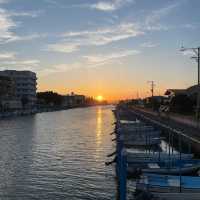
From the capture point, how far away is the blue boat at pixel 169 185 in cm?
2754

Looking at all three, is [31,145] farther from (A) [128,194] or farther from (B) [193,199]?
(B) [193,199]

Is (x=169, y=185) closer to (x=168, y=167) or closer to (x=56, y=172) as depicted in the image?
(x=168, y=167)

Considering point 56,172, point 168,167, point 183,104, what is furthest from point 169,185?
point 183,104

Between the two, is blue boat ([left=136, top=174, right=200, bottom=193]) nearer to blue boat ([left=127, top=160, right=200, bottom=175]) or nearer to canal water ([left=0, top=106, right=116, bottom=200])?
canal water ([left=0, top=106, right=116, bottom=200])

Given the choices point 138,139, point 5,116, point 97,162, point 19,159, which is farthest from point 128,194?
point 5,116

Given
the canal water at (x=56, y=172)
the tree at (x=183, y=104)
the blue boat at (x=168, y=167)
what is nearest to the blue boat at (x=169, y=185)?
the canal water at (x=56, y=172)

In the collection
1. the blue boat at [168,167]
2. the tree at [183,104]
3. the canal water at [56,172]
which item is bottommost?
the canal water at [56,172]

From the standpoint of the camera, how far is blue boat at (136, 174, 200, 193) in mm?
27544

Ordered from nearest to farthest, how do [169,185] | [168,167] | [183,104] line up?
1. [169,185]
2. [168,167]
3. [183,104]

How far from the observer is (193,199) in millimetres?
26281

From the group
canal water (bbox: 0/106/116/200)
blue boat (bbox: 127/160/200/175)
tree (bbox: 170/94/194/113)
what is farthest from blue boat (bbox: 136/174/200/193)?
tree (bbox: 170/94/194/113)

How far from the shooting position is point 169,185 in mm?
27953

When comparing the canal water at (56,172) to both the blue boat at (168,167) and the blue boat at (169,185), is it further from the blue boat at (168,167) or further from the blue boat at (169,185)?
the blue boat at (169,185)

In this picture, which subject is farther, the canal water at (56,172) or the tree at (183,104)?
the tree at (183,104)
